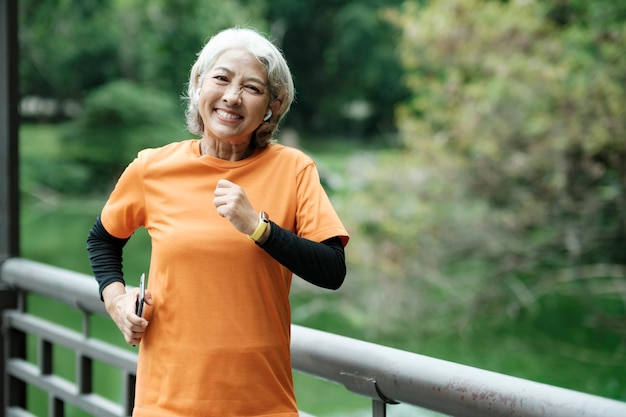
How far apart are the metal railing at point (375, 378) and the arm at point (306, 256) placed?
0.21m

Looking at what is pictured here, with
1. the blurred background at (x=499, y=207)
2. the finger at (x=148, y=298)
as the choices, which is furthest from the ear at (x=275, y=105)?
the blurred background at (x=499, y=207)

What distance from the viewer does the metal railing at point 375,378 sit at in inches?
47.3

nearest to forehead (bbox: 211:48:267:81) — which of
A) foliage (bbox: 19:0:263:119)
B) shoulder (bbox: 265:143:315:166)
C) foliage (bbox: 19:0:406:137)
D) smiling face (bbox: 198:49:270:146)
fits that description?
smiling face (bbox: 198:49:270:146)

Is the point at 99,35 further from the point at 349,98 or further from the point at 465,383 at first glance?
the point at 465,383

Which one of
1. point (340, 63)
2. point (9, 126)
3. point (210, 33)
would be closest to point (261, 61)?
point (9, 126)

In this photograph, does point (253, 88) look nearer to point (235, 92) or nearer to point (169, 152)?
point (235, 92)

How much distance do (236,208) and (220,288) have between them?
17cm

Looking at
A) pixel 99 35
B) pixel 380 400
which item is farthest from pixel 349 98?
pixel 380 400

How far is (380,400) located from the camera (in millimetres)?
1480

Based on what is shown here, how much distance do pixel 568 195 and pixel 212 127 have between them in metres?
8.00

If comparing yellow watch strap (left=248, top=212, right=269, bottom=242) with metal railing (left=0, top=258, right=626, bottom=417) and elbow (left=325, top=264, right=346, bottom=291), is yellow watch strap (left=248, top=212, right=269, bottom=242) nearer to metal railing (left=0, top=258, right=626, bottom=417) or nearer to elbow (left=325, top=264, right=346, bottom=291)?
elbow (left=325, top=264, right=346, bottom=291)

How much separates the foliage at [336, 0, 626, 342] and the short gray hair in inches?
274

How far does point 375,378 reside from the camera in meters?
1.45

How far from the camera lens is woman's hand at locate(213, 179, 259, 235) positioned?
1.24 meters
